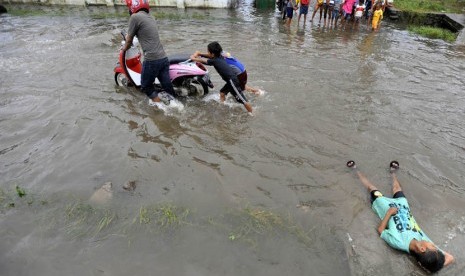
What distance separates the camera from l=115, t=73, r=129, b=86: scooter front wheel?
23.9 ft

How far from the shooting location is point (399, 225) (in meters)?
3.87

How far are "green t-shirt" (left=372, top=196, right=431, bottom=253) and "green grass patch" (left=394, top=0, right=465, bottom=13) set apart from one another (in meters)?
15.6

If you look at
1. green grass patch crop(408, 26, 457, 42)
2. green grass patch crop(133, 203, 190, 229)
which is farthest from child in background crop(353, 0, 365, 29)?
green grass patch crop(133, 203, 190, 229)

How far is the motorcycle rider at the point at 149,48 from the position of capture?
540cm

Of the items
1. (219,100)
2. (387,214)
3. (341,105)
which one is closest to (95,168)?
(219,100)

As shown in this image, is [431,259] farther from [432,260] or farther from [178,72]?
[178,72]

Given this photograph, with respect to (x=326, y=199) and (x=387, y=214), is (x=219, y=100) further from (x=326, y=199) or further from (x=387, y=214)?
(x=387, y=214)

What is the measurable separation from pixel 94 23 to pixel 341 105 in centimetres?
1147

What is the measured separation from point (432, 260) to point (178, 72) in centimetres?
508

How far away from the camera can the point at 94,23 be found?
13.9m

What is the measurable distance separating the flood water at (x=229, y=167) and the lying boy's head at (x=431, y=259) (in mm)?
149

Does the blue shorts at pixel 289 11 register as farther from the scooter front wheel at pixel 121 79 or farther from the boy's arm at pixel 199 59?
the boy's arm at pixel 199 59

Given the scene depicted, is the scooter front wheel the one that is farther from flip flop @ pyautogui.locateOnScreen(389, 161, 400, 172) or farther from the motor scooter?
flip flop @ pyautogui.locateOnScreen(389, 161, 400, 172)

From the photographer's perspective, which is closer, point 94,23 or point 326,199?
point 326,199
